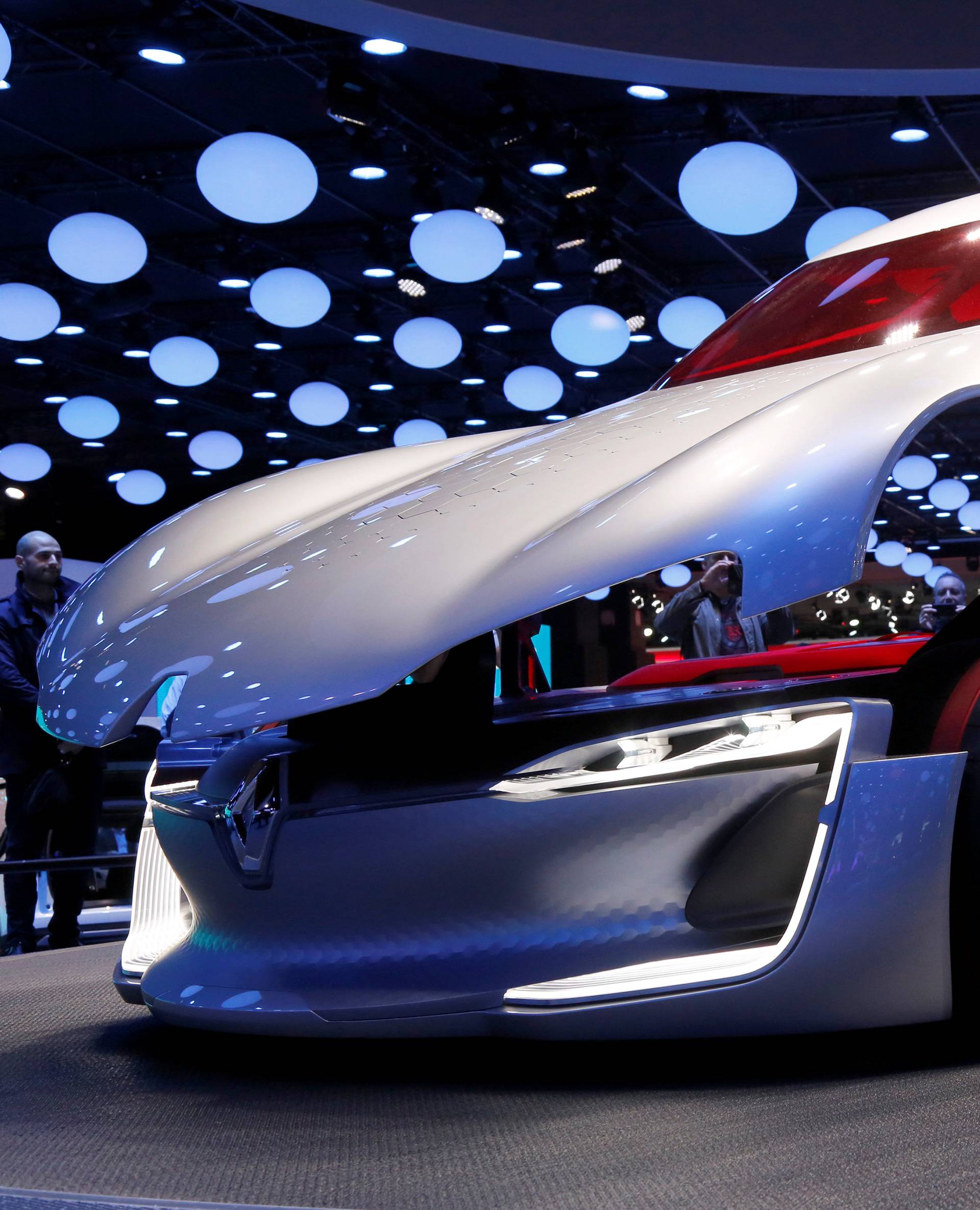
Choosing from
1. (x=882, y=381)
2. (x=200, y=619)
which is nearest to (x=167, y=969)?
(x=200, y=619)

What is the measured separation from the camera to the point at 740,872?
67.9 inches

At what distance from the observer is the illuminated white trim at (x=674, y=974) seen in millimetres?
1657

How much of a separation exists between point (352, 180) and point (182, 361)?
205 centimetres

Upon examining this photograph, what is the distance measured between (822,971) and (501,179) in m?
7.55

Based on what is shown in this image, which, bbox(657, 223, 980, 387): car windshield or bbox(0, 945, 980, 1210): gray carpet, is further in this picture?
bbox(657, 223, 980, 387): car windshield

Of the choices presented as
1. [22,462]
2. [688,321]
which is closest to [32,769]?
[688,321]

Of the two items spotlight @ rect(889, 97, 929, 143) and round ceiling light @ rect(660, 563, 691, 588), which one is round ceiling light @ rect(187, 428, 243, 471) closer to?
round ceiling light @ rect(660, 563, 691, 588)

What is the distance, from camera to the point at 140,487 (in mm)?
11547

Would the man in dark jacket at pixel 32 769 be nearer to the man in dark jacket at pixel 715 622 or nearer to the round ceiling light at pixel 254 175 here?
the round ceiling light at pixel 254 175

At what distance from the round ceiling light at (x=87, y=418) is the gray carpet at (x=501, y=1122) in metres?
7.23

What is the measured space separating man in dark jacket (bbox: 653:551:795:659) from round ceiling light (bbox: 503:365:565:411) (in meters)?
3.64

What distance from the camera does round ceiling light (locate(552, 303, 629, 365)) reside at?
22.7 feet

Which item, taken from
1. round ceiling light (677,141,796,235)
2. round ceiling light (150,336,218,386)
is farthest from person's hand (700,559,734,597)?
round ceiling light (150,336,218,386)

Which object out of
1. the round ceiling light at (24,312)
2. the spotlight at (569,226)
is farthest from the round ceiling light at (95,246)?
the spotlight at (569,226)
